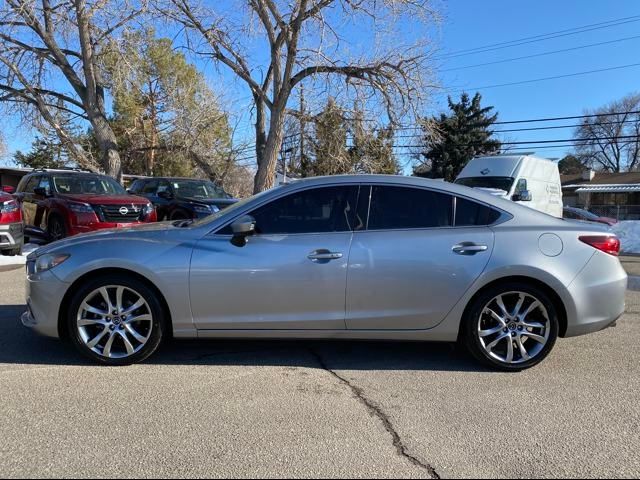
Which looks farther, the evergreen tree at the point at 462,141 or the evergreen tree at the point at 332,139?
the evergreen tree at the point at 462,141

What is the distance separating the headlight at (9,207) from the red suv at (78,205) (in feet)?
3.39

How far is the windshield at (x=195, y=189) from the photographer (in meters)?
14.3

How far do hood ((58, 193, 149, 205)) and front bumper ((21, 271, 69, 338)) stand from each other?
6.25 meters

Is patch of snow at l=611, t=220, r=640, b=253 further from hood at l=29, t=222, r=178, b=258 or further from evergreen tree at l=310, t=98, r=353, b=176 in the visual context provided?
hood at l=29, t=222, r=178, b=258

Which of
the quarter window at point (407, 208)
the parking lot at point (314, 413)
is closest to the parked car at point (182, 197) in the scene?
the parking lot at point (314, 413)

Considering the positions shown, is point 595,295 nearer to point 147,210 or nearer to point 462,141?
point 147,210

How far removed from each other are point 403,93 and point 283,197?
1609cm

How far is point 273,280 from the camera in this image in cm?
422

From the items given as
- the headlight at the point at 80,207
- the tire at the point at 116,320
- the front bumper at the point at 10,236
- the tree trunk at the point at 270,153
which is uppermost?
the tree trunk at the point at 270,153

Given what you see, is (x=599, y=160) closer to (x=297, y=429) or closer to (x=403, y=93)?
(x=403, y=93)

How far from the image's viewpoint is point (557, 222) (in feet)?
14.8

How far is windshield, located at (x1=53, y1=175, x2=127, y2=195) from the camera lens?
11.5 meters

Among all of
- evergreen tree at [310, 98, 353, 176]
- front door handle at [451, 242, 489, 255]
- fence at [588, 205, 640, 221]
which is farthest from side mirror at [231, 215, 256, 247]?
fence at [588, 205, 640, 221]

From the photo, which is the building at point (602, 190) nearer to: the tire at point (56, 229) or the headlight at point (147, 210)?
the headlight at point (147, 210)
